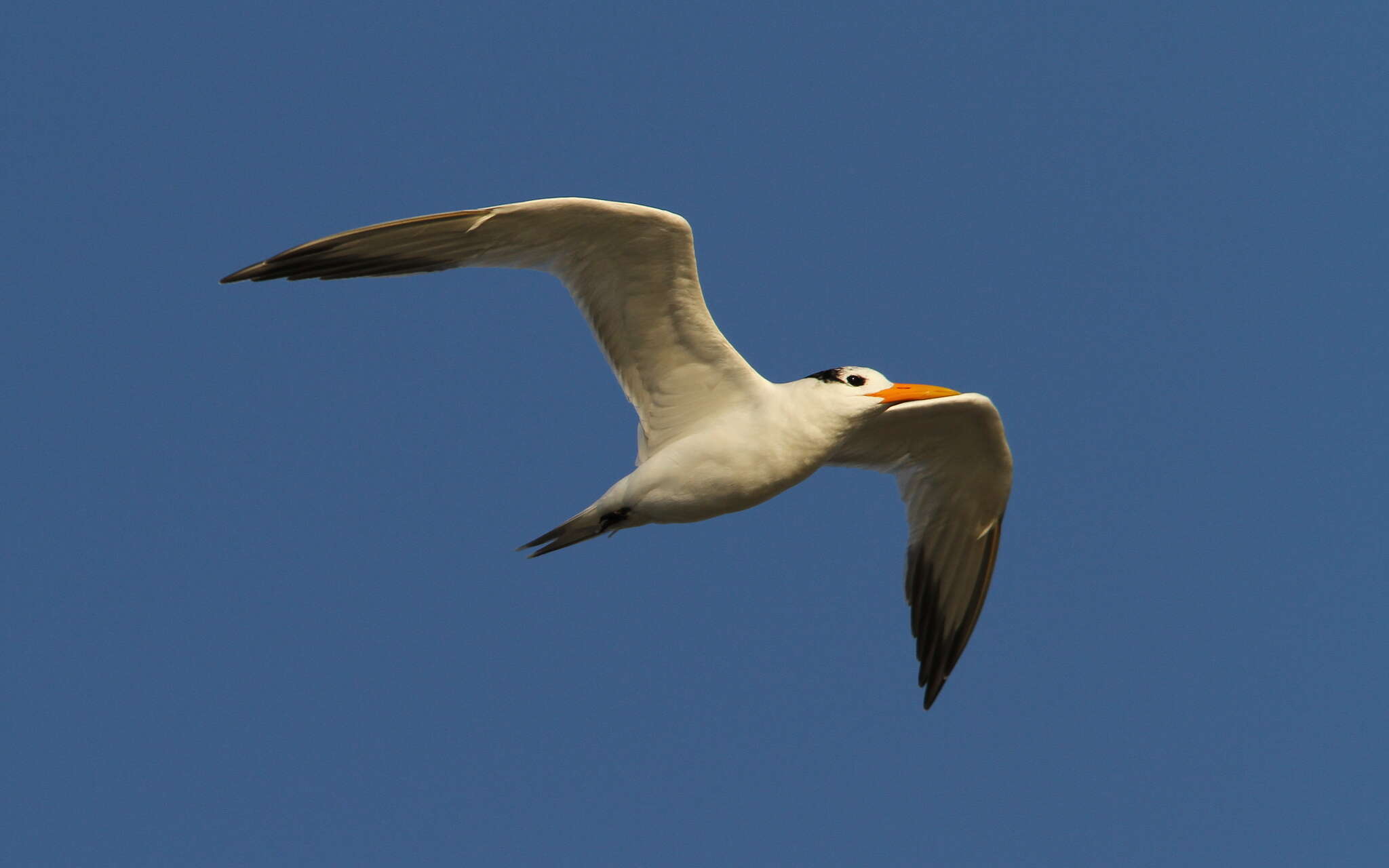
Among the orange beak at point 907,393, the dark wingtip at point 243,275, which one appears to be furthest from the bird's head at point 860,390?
the dark wingtip at point 243,275

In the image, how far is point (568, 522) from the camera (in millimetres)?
11547

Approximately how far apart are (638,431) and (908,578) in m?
3.07

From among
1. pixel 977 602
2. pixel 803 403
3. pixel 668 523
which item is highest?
pixel 803 403

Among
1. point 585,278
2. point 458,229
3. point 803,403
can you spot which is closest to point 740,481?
point 803,403

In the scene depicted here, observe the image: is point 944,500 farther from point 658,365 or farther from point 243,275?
point 243,275

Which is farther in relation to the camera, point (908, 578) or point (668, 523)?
point (908, 578)

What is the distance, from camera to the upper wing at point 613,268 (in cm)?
1074

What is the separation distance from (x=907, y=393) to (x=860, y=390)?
43 centimetres

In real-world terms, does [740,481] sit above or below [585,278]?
below

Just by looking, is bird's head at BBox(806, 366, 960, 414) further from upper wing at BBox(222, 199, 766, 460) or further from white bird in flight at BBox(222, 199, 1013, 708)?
upper wing at BBox(222, 199, 766, 460)

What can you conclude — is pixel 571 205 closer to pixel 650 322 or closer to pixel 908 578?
pixel 650 322

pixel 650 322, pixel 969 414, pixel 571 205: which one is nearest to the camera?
pixel 571 205

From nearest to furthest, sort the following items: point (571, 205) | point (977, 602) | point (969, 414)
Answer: point (571, 205), point (969, 414), point (977, 602)

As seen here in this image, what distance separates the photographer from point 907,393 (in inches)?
454
